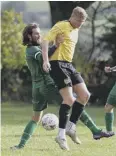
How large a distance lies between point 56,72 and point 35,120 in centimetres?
76

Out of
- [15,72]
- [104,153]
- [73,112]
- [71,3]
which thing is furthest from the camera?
[15,72]

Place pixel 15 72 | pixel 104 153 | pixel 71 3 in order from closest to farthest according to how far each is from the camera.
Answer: pixel 104 153 → pixel 71 3 → pixel 15 72

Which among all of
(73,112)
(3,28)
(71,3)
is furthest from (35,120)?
(3,28)

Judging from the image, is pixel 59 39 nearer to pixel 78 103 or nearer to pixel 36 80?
pixel 36 80

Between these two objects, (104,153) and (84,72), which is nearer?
(104,153)

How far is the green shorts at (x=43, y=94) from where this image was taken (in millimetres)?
8125

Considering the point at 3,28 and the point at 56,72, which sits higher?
the point at 56,72

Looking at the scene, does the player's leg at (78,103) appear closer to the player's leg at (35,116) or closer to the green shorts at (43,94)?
the green shorts at (43,94)

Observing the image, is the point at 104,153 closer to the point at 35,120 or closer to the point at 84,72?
the point at 35,120

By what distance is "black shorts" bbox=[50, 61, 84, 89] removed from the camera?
7.86 m

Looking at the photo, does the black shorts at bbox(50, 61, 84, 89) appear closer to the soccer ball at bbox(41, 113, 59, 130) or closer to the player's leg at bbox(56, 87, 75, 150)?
the player's leg at bbox(56, 87, 75, 150)

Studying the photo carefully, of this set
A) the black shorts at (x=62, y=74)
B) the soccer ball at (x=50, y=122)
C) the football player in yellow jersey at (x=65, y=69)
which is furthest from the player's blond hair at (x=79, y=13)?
→ the soccer ball at (x=50, y=122)

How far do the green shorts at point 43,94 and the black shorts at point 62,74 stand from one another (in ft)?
0.79

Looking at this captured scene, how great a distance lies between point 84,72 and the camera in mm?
25484
